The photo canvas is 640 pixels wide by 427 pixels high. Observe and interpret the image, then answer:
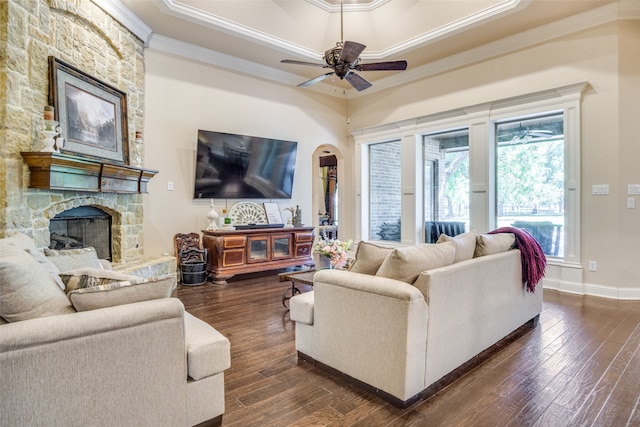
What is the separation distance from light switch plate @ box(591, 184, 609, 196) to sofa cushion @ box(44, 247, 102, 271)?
526 centimetres

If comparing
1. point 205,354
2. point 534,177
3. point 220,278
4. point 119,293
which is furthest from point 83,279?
point 534,177

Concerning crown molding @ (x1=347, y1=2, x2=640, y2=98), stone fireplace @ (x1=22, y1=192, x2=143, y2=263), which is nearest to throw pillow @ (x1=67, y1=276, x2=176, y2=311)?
stone fireplace @ (x1=22, y1=192, x2=143, y2=263)

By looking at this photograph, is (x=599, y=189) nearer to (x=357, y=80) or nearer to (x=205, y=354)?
(x=357, y=80)

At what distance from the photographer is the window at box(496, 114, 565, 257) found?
4.70m

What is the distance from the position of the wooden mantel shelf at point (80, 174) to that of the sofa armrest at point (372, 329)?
8.58 feet

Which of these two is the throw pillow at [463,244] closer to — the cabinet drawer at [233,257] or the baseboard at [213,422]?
the baseboard at [213,422]

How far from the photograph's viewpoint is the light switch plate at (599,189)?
4188 mm

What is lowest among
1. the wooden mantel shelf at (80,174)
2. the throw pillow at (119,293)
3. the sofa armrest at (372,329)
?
the sofa armrest at (372,329)

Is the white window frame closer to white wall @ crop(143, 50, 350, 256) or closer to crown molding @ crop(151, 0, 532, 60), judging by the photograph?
crown molding @ crop(151, 0, 532, 60)

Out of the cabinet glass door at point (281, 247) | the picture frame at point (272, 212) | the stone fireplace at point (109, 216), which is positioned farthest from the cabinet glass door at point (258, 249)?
the stone fireplace at point (109, 216)

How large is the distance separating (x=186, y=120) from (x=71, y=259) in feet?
10.6

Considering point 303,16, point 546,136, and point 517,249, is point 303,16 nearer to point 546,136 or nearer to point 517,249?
point 546,136

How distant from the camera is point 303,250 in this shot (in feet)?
19.3

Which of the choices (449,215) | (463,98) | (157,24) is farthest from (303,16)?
(449,215)
